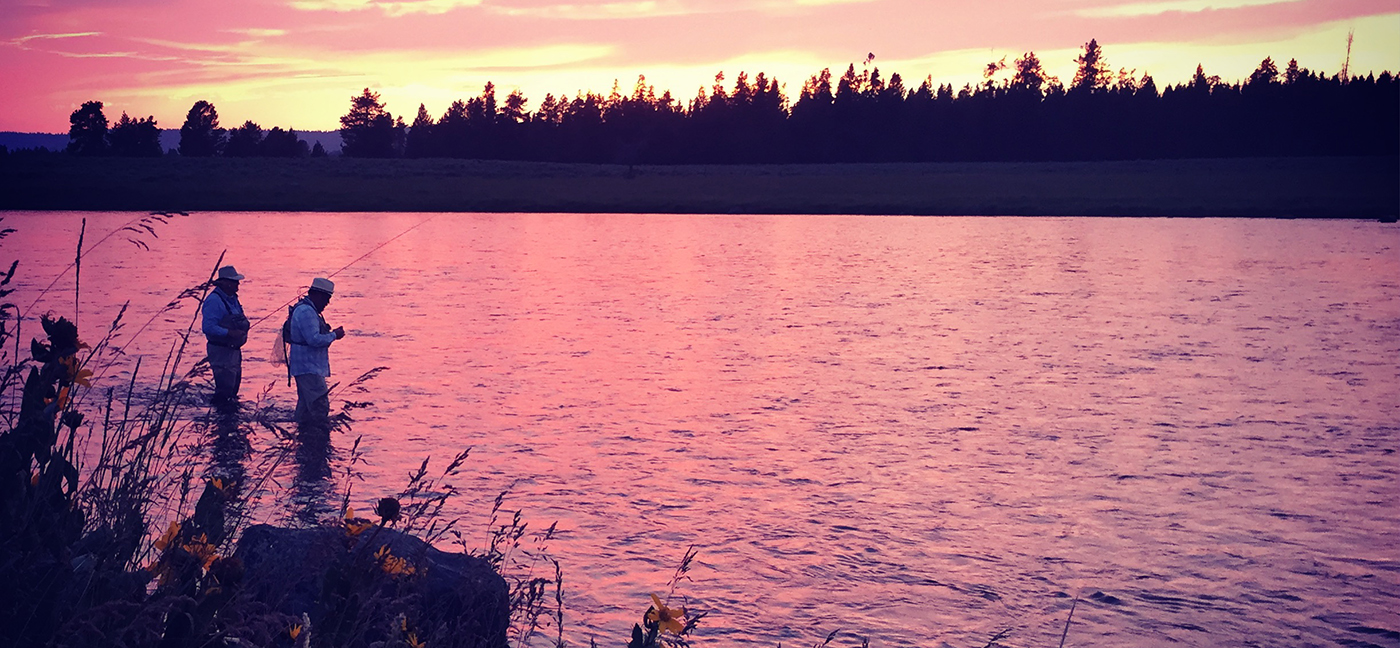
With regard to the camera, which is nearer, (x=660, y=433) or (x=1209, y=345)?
(x=660, y=433)

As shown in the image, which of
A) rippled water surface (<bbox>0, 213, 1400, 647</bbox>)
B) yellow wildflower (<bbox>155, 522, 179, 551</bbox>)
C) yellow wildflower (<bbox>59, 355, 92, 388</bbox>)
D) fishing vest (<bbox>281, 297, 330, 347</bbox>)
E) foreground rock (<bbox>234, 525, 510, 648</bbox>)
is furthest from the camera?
fishing vest (<bbox>281, 297, 330, 347</bbox>)

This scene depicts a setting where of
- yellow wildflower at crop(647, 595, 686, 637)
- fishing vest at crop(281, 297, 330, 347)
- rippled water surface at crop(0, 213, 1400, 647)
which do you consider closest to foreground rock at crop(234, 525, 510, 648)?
rippled water surface at crop(0, 213, 1400, 647)

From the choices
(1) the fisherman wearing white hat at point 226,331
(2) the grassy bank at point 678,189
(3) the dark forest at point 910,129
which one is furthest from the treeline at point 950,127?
(1) the fisherman wearing white hat at point 226,331

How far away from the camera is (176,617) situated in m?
2.86

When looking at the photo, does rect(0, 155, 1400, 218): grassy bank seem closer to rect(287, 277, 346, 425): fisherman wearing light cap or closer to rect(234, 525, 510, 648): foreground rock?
rect(287, 277, 346, 425): fisherman wearing light cap

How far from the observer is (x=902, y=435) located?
36.6 ft

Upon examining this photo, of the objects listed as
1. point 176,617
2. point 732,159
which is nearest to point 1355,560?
point 176,617

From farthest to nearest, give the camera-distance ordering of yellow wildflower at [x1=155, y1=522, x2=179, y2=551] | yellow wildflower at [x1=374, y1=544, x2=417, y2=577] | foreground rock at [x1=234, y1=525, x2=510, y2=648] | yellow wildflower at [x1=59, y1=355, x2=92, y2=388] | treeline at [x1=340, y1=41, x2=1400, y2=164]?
treeline at [x1=340, y1=41, x2=1400, y2=164] < foreground rock at [x1=234, y1=525, x2=510, y2=648] < yellow wildflower at [x1=59, y1=355, x2=92, y2=388] < yellow wildflower at [x1=374, y1=544, x2=417, y2=577] < yellow wildflower at [x1=155, y1=522, x2=179, y2=551]

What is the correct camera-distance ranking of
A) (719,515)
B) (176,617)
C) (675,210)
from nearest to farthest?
(176,617)
(719,515)
(675,210)

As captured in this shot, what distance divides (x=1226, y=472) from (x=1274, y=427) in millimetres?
2246

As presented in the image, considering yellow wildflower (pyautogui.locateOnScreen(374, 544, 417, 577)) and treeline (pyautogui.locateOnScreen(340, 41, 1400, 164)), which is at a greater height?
treeline (pyautogui.locateOnScreen(340, 41, 1400, 164))

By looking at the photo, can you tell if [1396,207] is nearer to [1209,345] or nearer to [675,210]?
[675,210]

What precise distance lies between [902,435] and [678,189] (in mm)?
59994

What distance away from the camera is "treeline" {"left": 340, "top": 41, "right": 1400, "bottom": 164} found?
10494 cm
